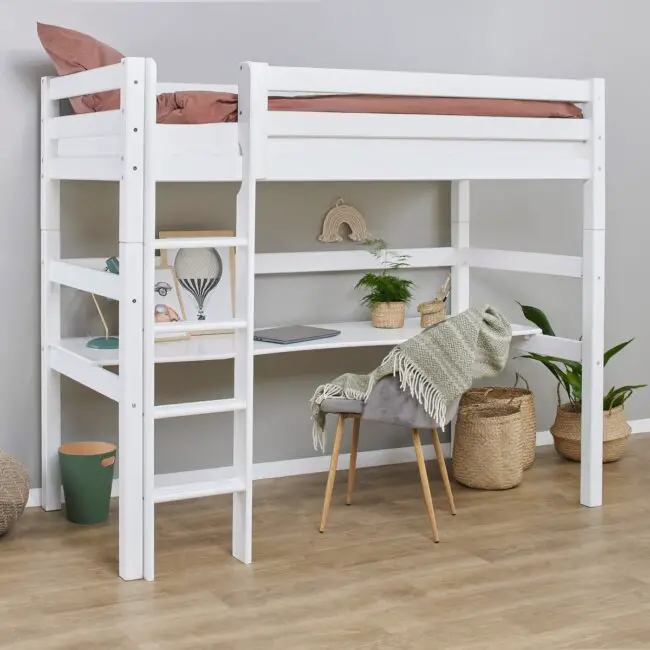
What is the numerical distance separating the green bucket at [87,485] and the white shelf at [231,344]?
0.34 m

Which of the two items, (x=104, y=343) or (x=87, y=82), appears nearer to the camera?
(x=87, y=82)

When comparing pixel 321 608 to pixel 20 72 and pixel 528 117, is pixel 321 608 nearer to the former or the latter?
pixel 528 117

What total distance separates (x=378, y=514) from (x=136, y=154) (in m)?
1.45

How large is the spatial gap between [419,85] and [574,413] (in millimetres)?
1609

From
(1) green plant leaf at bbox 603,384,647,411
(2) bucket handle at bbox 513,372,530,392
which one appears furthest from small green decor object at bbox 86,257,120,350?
(1) green plant leaf at bbox 603,384,647,411

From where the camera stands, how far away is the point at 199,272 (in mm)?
3852

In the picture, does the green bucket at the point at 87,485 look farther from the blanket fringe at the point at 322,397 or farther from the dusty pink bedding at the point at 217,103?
the dusty pink bedding at the point at 217,103

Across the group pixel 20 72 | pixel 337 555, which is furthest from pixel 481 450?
pixel 20 72

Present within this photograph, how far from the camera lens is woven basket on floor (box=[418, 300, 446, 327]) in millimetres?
4133

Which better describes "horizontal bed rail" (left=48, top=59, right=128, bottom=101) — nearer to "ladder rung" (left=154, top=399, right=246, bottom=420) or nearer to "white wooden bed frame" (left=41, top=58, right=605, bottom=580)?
Answer: "white wooden bed frame" (left=41, top=58, right=605, bottom=580)

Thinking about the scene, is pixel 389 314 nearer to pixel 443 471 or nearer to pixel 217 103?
pixel 443 471

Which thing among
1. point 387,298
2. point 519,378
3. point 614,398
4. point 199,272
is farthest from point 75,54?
point 614,398

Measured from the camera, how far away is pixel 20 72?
367cm

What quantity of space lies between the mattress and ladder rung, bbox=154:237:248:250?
0.34 meters
